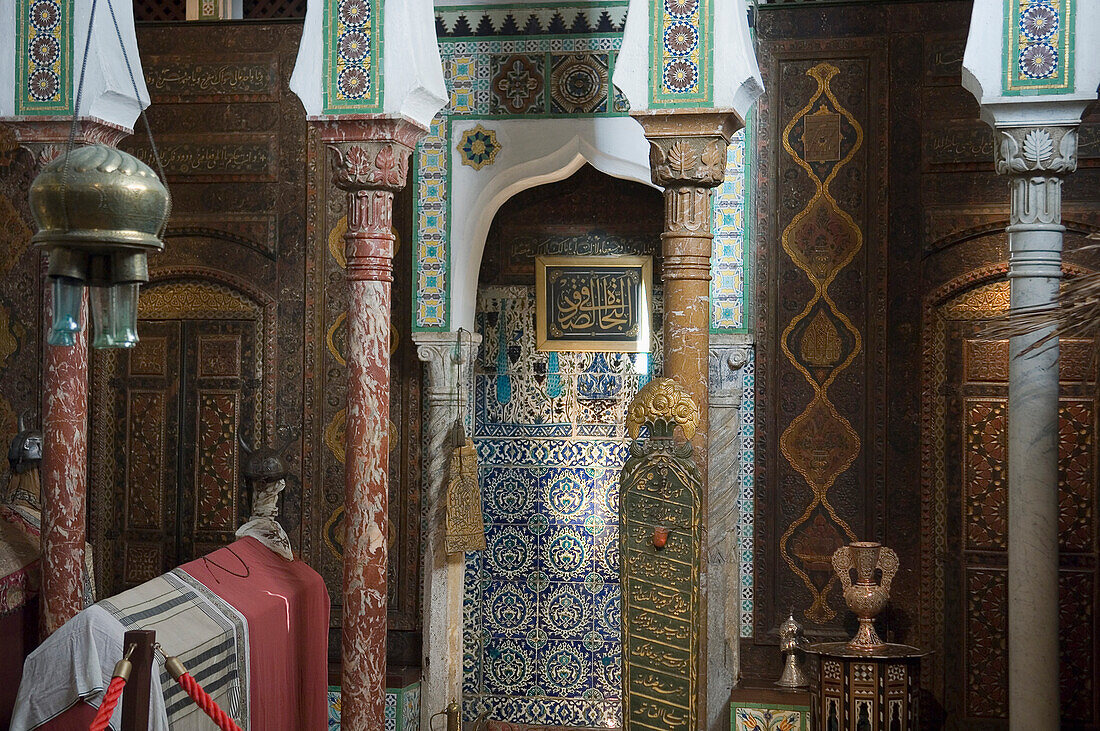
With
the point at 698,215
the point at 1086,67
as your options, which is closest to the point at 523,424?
the point at 698,215

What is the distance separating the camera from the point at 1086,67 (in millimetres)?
5707

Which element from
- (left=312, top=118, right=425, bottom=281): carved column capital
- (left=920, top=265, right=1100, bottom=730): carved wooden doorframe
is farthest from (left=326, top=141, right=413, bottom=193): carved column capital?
(left=920, top=265, right=1100, bottom=730): carved wooden doorframe

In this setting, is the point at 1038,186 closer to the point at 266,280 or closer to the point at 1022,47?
the point at 1022,47

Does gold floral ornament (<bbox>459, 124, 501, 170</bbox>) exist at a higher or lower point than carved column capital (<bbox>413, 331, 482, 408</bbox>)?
higher

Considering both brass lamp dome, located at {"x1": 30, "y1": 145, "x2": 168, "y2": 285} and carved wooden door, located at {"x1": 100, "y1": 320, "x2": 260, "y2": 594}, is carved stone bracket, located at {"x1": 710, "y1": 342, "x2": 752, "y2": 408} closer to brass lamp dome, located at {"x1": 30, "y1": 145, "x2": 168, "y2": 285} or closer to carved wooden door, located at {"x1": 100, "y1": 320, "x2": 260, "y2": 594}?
carved wooden door, located at {"x1": 100, "y1": 320, "x2": 260, "y2": 594}

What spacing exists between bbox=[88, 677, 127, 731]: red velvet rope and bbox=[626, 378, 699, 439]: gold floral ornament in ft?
7.09

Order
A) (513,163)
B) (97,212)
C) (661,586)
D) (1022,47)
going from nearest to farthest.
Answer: (97,212)
(661,586)
(1022,47)
(513,163)

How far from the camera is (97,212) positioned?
383 cm

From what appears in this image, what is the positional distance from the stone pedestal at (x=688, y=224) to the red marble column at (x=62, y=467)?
2706 millimetres

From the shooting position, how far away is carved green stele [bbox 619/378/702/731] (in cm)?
526

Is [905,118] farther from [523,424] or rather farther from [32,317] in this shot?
[32,317]

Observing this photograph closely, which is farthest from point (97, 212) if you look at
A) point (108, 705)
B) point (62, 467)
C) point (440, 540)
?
point (440, 540)

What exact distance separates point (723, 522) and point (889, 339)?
1.34 metres

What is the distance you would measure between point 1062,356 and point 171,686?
4.74 meters
